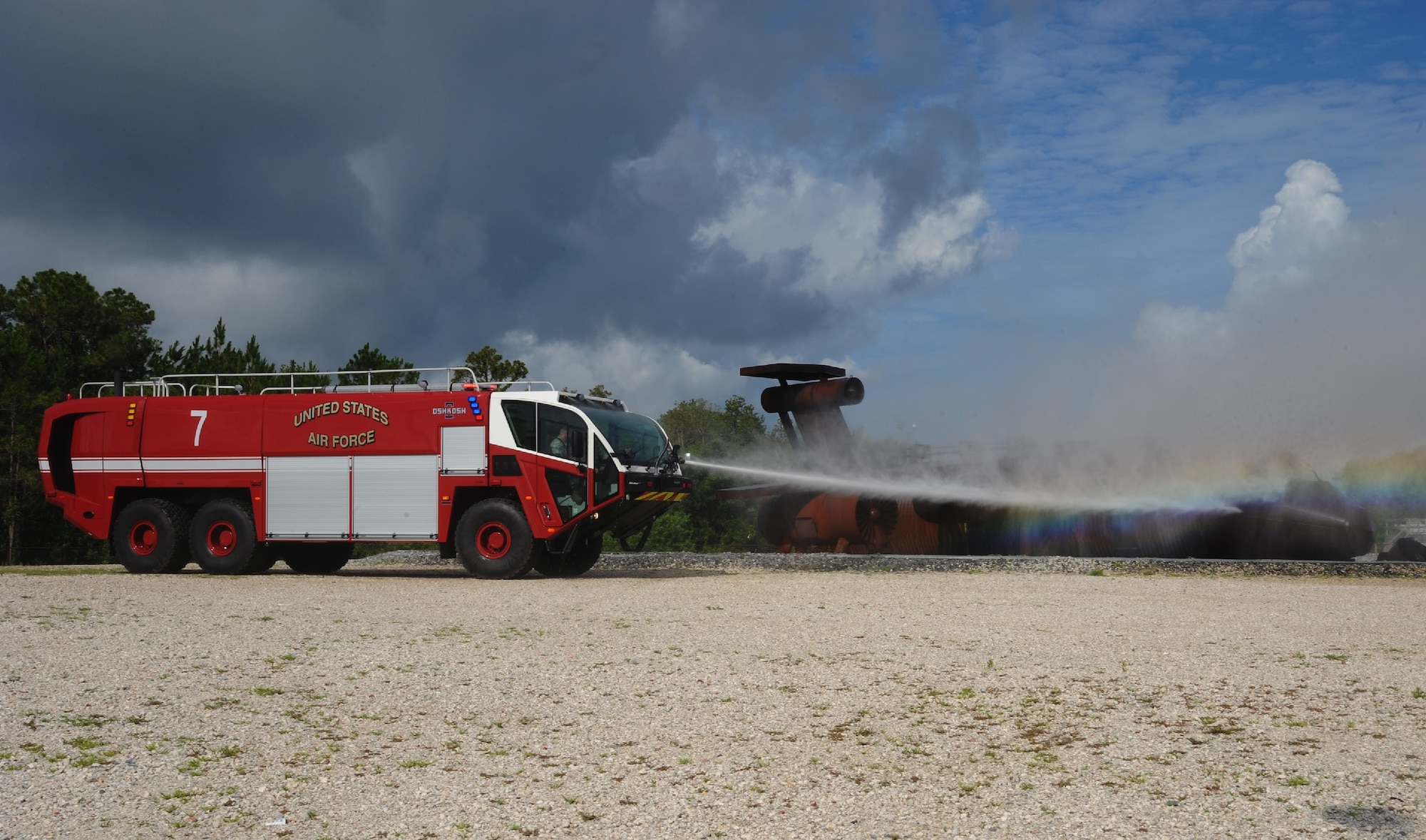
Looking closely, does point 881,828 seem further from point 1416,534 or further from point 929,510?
point 1416,534

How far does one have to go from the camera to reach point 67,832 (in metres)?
4.70

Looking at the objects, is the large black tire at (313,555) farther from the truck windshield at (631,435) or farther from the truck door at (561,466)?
the truck windshield at (631,435)

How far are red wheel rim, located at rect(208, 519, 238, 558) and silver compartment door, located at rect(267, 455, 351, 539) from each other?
0.81 metres

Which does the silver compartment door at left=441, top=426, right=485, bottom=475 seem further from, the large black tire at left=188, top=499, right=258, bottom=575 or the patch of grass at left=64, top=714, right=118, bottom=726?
the patch of grass at left=64, top=714, right=118, bottom=726

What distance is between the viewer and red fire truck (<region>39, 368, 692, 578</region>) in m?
17.2

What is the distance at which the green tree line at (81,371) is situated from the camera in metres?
40.4

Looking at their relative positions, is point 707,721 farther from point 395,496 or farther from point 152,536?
point 152,536

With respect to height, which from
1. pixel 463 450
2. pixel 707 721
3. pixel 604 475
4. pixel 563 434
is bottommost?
pixel 707 721

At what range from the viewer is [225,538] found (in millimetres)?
18500

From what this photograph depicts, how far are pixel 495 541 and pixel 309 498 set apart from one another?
3.33 meters

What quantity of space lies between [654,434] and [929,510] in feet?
22.4

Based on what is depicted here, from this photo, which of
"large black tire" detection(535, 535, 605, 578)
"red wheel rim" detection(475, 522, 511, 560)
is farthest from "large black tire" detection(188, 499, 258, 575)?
"large black tire" detection(535, 535, 605, 578)

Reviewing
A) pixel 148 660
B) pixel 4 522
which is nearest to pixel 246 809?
pixel 148 660

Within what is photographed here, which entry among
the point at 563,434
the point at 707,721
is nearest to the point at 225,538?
the point at 563,434
